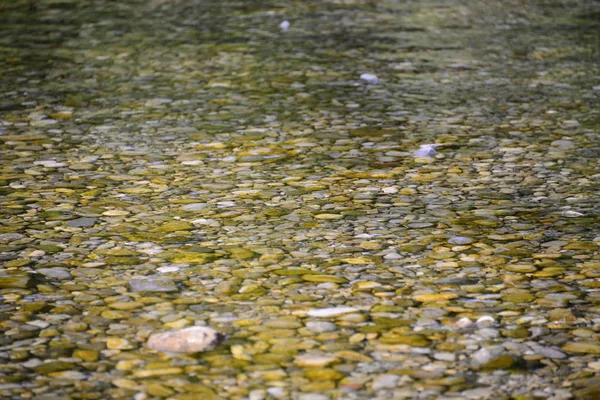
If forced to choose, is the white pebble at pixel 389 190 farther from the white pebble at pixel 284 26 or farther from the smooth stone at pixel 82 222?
the white pebble at pixel 284 26

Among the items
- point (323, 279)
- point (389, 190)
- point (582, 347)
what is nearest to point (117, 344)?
point (323, 279)

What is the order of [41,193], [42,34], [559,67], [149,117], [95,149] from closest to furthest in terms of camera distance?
[41,193], [95,149], [149,117], [559,67], [42,34]

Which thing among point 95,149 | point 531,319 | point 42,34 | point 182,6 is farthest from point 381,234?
point 182,6

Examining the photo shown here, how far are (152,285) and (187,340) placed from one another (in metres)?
0.55

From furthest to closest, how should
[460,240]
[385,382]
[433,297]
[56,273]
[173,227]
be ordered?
[173,227]
[460,240]
[56,273]
[433,297]
[385,382]

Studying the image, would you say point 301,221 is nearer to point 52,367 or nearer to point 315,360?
point 315,360

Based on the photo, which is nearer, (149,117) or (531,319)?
(531,319)

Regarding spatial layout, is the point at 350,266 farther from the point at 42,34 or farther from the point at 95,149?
the point at 42,34

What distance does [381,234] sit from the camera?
4.19 metres

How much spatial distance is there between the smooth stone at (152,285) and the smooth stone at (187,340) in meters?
0.40

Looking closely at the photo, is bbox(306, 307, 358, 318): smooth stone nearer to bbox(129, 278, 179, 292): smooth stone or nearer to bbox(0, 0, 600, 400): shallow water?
bbox(0, 0, 600, 400): shallow water

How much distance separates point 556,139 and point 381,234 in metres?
2.09

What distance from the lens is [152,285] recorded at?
3.64 m

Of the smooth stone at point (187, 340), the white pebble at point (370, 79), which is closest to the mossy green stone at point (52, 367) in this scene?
the smooth stone at point (187, 340)
